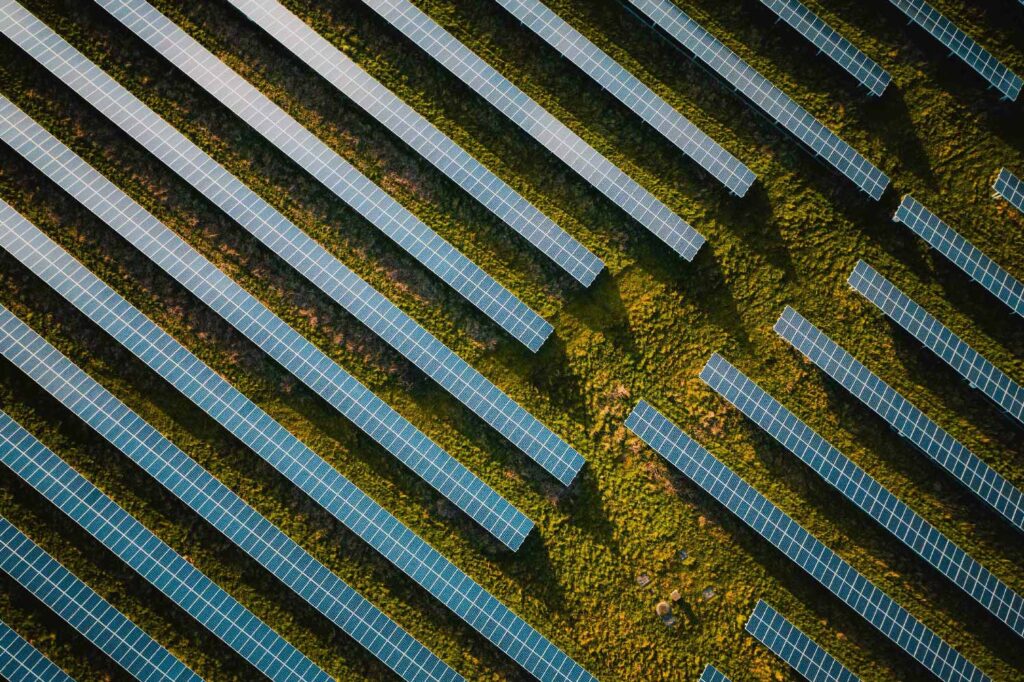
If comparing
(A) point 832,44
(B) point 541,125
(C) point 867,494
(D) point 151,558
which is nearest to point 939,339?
(C) point 867,494

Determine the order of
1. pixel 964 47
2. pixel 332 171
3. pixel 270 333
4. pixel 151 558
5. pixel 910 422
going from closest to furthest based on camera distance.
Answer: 1. pixel 151 558
2. pixel 270 333
3. pixel 332 171
4. pixel 910 422
5. pixel 964 47

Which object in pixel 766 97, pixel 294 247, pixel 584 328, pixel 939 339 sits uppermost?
pixel 766 97

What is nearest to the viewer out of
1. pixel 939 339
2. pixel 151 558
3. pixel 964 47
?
pixel 151 558

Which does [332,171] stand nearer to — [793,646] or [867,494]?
[867,494]

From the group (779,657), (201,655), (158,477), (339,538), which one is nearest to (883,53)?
(779,657)

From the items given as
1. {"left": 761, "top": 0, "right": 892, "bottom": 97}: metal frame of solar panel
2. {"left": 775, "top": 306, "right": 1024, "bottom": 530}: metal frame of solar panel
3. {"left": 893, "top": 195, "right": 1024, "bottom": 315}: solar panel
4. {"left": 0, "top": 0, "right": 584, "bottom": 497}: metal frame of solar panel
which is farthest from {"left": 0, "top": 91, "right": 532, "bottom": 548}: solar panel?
{"left": 761, "top": 0, "right": 892, "bottom": 97}: metal frame of solar panel

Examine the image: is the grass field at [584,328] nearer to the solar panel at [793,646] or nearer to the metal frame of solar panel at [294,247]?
the solar panel at [793,646]
